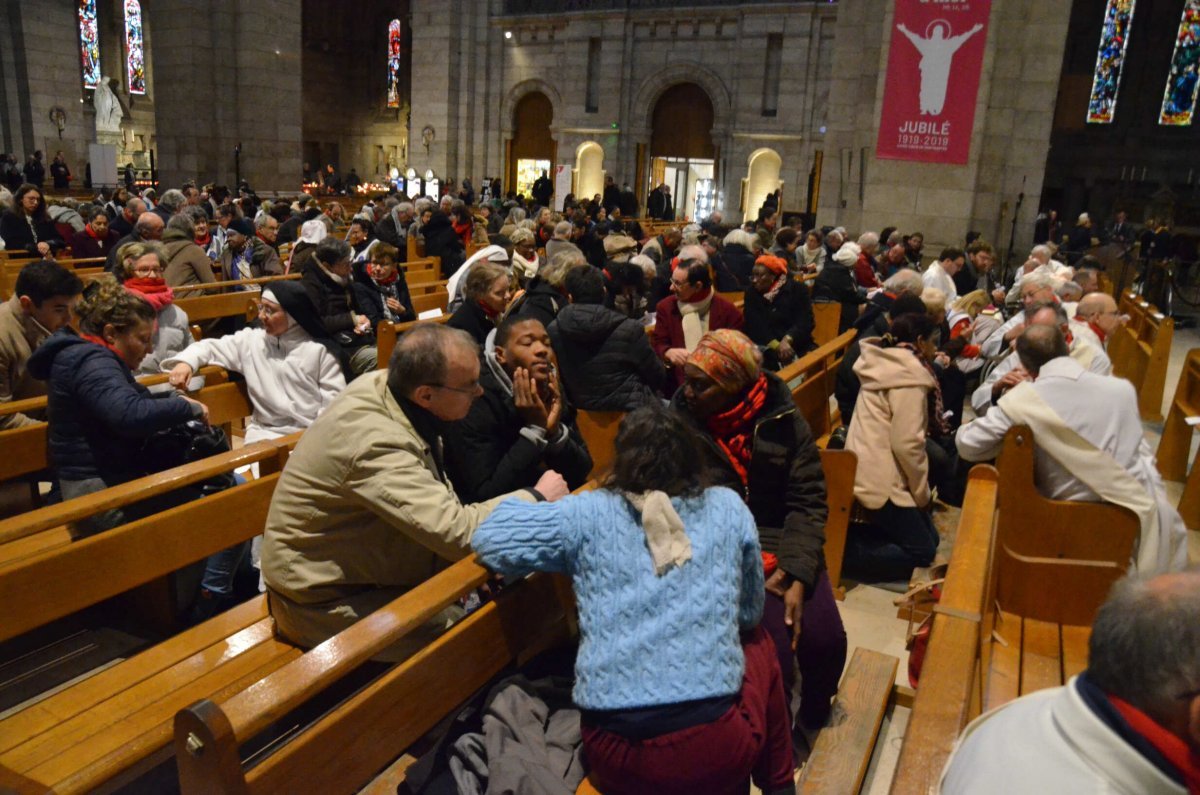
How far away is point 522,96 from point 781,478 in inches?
1060

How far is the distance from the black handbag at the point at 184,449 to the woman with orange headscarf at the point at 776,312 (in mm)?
4415

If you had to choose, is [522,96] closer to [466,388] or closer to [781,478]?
[781,478]

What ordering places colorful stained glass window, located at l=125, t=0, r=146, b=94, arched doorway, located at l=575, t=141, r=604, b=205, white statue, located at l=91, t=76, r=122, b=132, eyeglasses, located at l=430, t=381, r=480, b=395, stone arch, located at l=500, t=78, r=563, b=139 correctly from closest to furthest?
eyeglasses, located at l=430, t=381, r=480, b=395 < arched doorway, located at l=575, t=141, r=604, b=205 < stone arch, located at l=500, t=78, r=563, b=139 < white statue, located at l=91, t=76, r=122, b=132 < colorful stained glass window, located at l=125, t=0, r=146, b=94

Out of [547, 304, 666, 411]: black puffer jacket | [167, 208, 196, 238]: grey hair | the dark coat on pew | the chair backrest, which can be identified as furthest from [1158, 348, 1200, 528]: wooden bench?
[167, 208, 196, 238]: grey hair

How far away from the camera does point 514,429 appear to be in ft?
11.0

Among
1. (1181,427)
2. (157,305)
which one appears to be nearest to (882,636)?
(1181,427)

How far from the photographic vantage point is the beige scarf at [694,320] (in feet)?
19.5

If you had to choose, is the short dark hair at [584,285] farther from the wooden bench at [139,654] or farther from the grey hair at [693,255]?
the wooden bench at [139,654]

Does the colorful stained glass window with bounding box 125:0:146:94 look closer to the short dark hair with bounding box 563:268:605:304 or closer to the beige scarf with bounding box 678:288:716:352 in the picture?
the beige scarf with bounding box 678:288:716:352

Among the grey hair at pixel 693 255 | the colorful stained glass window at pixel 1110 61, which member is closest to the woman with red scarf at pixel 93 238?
the grey hair at pixel 693 255

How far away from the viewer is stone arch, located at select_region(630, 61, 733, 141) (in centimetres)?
2461

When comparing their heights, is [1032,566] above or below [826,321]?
below

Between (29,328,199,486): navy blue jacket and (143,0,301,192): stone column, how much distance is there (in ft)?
52.9

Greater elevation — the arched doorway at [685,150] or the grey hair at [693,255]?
the arched doorway at [685,150]
